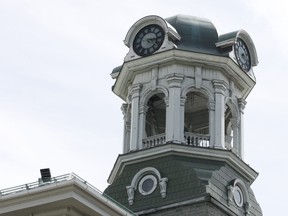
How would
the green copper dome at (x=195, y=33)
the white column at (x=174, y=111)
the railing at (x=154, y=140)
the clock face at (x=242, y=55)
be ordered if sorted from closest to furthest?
the white column at (x=174, y=111) → the railing at (x=154, y=140) → the green copper dome at (x=195, y=33) → the clock face at (x=242, y=55)

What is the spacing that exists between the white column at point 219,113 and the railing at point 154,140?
109 inches

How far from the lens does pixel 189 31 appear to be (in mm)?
63500

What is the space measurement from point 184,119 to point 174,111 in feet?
13.5

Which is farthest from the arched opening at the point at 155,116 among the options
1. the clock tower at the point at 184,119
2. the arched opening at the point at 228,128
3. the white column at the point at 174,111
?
the arched opening at the point at 228,128

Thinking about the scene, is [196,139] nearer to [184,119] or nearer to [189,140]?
[189,140]

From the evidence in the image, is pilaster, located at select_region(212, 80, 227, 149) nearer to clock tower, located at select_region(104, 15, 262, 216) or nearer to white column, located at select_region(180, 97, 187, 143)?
clock tower, located at select_region(104, 15, 262, 216)

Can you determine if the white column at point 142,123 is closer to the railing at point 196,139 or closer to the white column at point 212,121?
the railing at point 196,139

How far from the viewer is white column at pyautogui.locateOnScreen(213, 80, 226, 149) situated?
6038 cm

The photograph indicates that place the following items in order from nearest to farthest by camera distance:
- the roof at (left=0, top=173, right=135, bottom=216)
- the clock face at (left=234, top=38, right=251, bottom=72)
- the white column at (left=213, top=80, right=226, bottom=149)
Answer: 1. the roof at (left=0, top=173, right=135, bottom=216)
2. the white column at (left=213, top=80, right=226, bottom=149)
3. the clock face at (left=234, top=38, right=251, bottom=72)

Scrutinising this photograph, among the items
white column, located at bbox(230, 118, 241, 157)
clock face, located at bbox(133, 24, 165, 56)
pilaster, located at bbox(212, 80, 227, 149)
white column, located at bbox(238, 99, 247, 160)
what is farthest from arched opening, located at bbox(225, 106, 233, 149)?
clock face, located at bbox(133, 24, 165, 56)

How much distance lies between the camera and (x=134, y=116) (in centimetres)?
6216

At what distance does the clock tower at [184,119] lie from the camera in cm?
5769

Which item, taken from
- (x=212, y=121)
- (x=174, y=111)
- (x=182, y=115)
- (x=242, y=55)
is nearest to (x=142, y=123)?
(x=174, y=111)

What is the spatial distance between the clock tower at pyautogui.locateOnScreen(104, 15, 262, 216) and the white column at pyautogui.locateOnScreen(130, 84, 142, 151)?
0.05 meters
